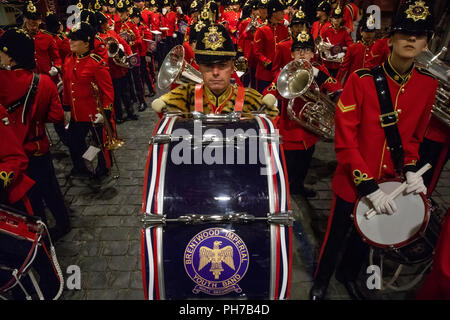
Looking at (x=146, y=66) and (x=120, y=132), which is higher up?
(x=146, y=66)

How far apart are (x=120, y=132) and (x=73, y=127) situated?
1856 mm

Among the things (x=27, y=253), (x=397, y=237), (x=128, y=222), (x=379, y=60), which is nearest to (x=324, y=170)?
(x=379, y=60)

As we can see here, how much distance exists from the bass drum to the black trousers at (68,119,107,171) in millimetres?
3105

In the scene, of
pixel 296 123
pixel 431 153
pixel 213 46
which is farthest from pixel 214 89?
pixel 431 153

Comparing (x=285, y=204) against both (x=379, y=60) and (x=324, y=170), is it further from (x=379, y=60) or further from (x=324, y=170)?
(x=379, y=60)

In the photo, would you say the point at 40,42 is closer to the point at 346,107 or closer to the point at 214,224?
the point at 214,224

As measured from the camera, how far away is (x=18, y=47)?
2.92 m

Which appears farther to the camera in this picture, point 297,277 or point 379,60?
point 379,60

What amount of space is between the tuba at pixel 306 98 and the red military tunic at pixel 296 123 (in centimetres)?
11

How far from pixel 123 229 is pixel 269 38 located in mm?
4827

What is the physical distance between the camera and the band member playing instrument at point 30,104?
9.43 feet

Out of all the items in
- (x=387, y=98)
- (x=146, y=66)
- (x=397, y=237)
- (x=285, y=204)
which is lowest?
(x=146, y=66)
